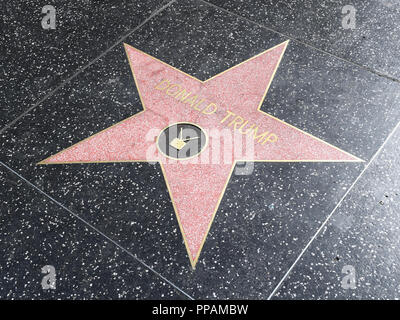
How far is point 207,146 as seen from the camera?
183 cm

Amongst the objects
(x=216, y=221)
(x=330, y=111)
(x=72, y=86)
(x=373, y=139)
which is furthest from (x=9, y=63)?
(x=373, y=139)

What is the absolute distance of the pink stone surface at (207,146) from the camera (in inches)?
66.2

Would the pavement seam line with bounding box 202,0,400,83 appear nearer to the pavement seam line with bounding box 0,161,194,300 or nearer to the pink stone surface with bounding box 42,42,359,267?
the pink stone surface with bounding box 42,42,359,267

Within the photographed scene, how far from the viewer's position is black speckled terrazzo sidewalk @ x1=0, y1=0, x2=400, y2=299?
59.3 inches

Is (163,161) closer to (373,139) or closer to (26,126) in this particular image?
(26,126)

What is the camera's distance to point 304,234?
62.7 inches

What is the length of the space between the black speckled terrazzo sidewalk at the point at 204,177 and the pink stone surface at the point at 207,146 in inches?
0.6

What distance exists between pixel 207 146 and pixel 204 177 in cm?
14

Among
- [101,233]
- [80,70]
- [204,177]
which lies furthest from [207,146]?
[80,70]

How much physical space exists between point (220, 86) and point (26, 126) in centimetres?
83

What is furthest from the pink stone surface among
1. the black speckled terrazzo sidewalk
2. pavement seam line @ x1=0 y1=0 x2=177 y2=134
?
pavement seam line @ x1=0 y1=0 x2=177 y2=134

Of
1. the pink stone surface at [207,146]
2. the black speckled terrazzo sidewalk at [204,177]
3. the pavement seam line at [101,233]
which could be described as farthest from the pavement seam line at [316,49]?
the pavement seam line at [101,233]

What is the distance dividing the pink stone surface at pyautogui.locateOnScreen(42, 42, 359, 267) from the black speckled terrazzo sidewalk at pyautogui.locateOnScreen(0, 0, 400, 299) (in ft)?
0.05

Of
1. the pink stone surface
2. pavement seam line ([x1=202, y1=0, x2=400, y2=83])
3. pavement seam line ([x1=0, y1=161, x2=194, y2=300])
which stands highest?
pavement seam line ([x1=202, y1=0, x2=400, y2=83])
